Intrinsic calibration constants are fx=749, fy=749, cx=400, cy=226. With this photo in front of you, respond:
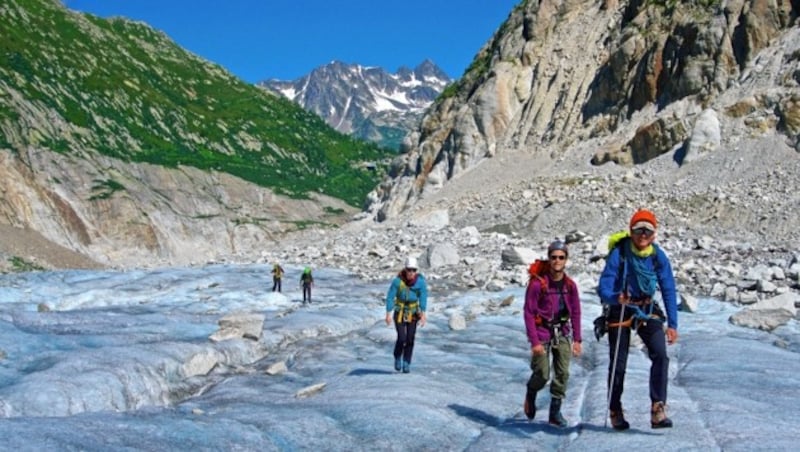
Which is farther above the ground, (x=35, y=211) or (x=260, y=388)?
(x=35, y=211)

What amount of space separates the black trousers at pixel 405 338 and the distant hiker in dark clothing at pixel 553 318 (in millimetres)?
3853

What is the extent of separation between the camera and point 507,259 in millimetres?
31609

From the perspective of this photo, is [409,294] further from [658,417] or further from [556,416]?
[658,417]

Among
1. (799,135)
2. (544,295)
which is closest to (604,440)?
(544,295)

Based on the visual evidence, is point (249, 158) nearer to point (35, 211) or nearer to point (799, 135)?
point (35, 211)

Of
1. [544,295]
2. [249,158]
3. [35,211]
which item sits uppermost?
[249,158]

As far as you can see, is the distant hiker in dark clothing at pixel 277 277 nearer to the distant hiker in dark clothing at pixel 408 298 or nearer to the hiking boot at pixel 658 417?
the distant hiker in dark clothing at pixel 408 298

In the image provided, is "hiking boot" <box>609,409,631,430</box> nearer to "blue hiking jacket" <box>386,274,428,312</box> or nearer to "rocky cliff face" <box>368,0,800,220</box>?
"blue hiking jacket" <box>386,274,428,312</box>

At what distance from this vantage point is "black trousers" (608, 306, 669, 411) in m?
7.75

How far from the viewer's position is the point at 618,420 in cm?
831

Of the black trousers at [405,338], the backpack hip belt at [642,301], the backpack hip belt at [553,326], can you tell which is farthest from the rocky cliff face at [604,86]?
the backpack hip belt at [642,301]

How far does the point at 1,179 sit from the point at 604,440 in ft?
291

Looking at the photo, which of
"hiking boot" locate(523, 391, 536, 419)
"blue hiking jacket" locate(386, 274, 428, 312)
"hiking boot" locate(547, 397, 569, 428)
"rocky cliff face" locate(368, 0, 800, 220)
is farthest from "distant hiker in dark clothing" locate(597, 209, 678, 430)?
"rocky cliff face" locate(368, 0, 800, 220)

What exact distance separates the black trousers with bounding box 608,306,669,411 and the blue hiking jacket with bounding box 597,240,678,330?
16 cm
